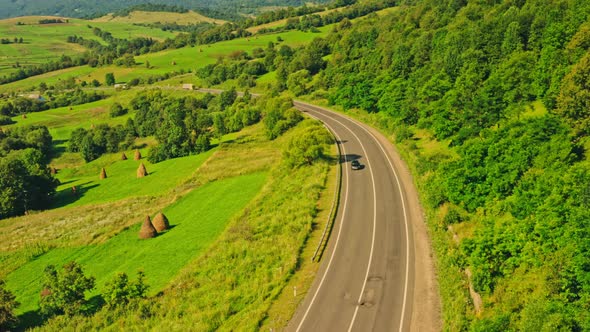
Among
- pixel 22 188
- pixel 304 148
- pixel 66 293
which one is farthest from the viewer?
pixel 22 188

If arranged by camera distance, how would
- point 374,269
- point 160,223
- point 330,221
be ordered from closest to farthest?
point 374,269, point 330,221, point 160,223

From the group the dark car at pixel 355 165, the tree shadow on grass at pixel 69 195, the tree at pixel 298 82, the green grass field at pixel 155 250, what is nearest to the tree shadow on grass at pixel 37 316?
the green grass field at pixel 155 250

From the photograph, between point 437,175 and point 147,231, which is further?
point 147,231

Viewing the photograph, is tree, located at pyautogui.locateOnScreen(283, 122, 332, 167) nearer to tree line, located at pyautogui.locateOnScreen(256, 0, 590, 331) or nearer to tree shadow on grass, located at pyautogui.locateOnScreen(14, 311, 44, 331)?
tree line, located at pyautogui.locateOnScreen(256, 0, 590, 331)

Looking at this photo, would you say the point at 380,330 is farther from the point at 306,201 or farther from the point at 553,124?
the point at 553,124

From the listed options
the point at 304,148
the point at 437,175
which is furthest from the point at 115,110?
Answer: the point at 437,175

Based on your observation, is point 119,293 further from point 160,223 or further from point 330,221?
point 330,221

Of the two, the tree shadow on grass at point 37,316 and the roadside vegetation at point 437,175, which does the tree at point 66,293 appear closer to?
the tree shadow on grass at point 37,316
